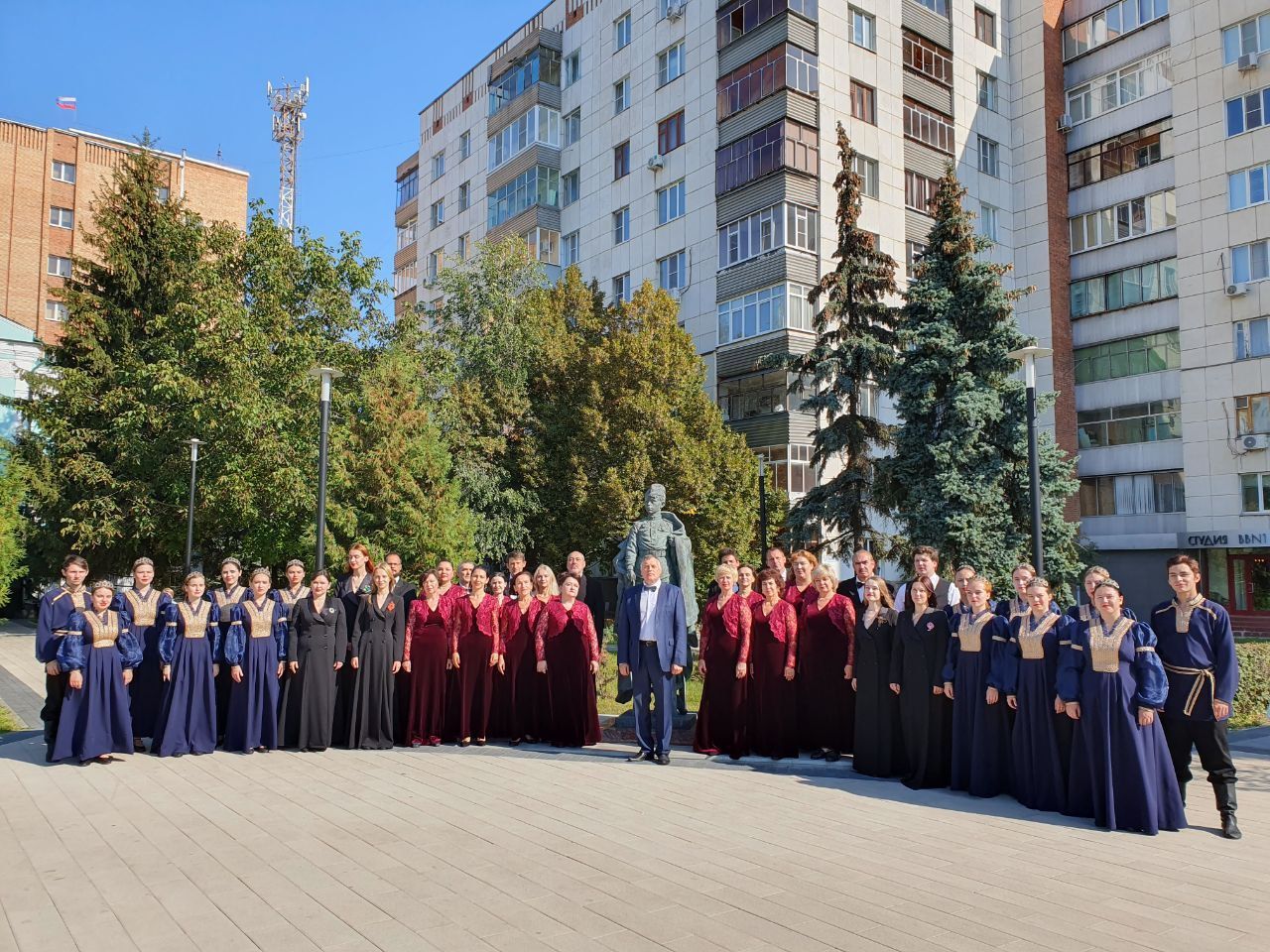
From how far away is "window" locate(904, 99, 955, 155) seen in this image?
36.5 metres

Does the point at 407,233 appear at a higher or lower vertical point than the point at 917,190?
higher

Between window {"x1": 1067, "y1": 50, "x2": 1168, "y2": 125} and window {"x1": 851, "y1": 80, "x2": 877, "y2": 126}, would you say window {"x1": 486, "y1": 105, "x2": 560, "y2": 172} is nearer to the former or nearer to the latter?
window {"x1": 851, "y1": 80, "x2": 877, "y2": 126}

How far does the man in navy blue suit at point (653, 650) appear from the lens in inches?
395

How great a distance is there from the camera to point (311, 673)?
10656 mm

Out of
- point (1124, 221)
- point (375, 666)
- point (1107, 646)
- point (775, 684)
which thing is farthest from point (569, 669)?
point (1124, 221)

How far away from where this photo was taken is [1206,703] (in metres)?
7.55

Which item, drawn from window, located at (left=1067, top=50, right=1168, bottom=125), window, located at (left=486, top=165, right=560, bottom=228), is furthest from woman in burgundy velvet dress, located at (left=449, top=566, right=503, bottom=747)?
window, located at (left=1067, top=50, right=1168, bottom=125)

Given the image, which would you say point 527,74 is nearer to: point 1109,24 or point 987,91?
point 987,91

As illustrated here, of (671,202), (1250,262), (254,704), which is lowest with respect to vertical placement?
(254,704)

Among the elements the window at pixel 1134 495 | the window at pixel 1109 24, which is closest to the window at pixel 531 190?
the window at pixel 1109 24

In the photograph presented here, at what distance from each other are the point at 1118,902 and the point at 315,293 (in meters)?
24.8

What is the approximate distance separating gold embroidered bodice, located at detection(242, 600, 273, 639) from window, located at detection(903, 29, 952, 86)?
111ft

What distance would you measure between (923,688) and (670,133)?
1280 inches

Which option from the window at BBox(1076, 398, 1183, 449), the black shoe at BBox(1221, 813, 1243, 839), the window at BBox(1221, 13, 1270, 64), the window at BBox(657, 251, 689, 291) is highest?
the window at BBox(1221, 13, 1270, 64)
